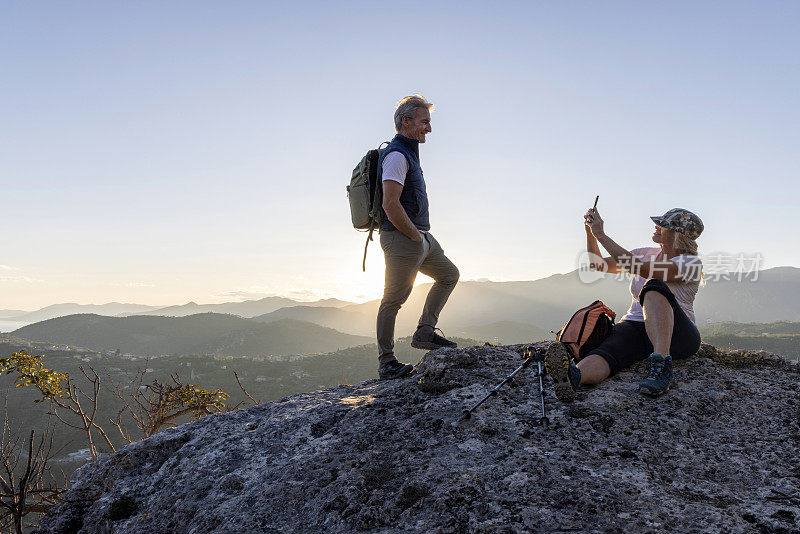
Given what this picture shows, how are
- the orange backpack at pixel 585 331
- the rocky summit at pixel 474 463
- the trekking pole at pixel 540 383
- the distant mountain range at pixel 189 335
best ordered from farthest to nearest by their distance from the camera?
the distant mountain range at pixel 189 335 < the orange backpack at pixel 585 331 < the trekking pole at pixel 540 383 < the rocky summit at pixel 474 463

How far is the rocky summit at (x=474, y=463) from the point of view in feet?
8.61

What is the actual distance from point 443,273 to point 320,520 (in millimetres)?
3211

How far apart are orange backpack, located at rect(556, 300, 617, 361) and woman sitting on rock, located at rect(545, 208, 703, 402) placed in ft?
0.24

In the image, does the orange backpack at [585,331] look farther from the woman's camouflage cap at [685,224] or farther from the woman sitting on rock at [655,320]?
the woman's camouflage cap at [685,224]

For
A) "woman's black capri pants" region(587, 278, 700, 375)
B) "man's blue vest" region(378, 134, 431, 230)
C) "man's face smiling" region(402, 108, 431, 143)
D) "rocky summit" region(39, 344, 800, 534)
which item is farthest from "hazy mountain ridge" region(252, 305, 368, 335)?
"woman's black capri pants" region(587, 278, 700, 375)

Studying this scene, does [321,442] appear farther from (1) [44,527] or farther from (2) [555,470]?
(1) [44,527]

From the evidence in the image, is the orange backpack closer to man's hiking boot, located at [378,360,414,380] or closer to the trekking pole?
the trekking pole

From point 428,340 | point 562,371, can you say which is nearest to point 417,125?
point 428,340

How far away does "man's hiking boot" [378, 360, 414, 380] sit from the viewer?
511 cm

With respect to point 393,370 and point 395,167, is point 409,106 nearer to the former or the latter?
point 395,167

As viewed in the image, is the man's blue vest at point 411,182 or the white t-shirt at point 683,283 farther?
Result: the man's blue vest at point 411,182

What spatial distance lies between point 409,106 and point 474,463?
11.8 feet

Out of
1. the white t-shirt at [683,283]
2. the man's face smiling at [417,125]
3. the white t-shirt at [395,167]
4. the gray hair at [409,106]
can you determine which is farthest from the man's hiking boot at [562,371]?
the gray hair at [409,106]

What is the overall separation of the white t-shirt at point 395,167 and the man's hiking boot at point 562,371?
2176 millimetres
